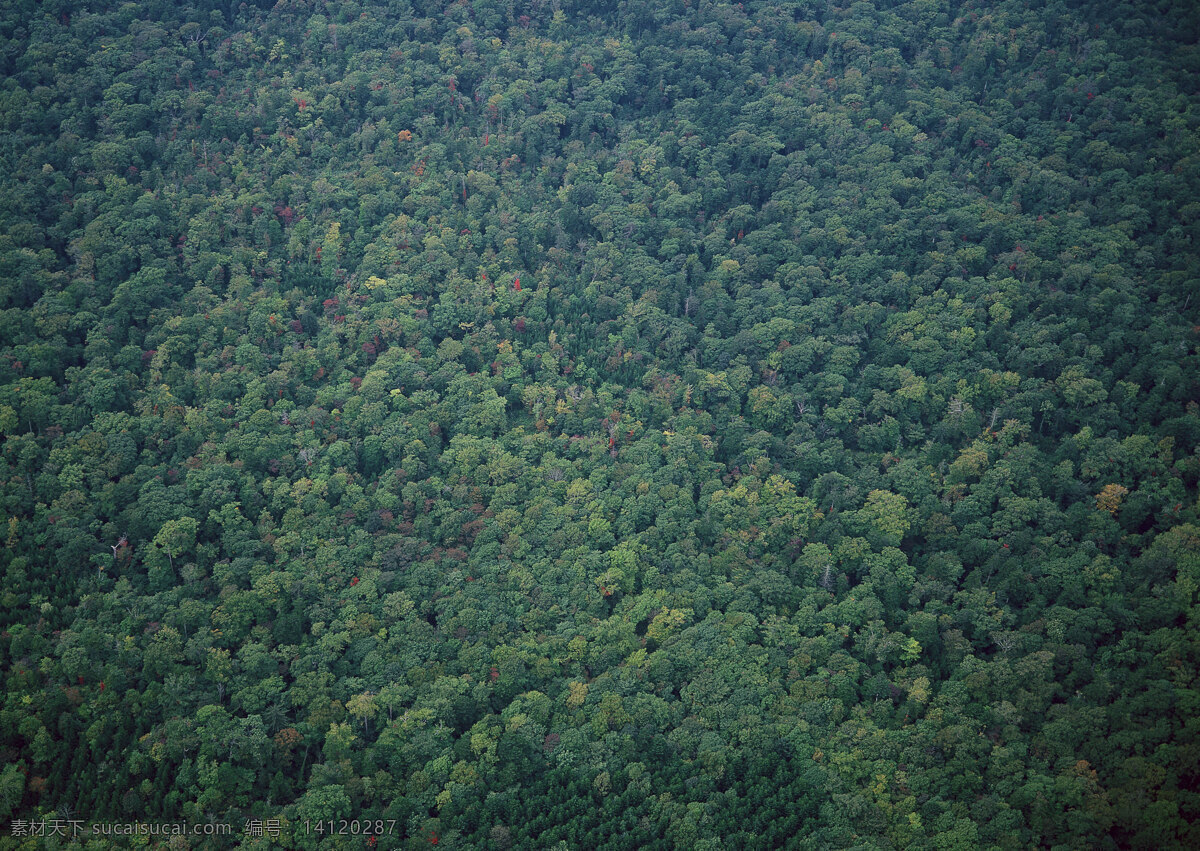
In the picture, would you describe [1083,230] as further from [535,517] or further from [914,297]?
[535,517]

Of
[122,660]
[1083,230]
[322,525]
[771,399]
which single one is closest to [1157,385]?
[1083,230]

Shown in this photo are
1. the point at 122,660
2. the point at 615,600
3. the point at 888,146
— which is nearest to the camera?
the point at 122,660

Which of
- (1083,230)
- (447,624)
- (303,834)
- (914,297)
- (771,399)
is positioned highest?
(1083,230)

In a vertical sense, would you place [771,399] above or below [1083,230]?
below

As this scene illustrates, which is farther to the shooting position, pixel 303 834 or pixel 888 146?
pixel 888 146

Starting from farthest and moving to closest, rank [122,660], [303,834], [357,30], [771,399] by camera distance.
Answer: [357,30] → [771,399] → [122,660] → [303,834]

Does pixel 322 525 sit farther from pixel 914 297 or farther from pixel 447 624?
pixel 914 297

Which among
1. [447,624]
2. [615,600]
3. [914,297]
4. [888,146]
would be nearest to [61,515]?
A: [447,624]
